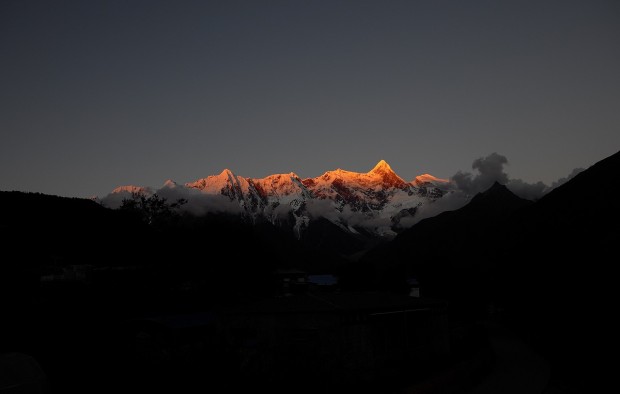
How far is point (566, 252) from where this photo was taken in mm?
67625

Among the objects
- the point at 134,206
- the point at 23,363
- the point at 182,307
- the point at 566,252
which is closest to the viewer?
the point at 23,363

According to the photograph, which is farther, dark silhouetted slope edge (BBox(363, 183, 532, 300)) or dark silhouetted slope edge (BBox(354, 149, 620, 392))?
dark silhouetted slope edge (BBox(363, 183, 532, 300))

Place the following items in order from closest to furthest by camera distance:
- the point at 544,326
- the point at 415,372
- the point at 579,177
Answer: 1. the point at 415,372
2. the point at 544,326
3. the point at 579,177

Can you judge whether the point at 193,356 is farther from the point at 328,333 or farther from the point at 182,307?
the point at 182,307

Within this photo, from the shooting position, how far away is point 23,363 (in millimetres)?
17703

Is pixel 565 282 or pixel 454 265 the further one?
pixel 454 265

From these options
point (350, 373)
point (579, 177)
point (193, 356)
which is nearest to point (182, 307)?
point (193, 356)

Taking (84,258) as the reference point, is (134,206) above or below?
above

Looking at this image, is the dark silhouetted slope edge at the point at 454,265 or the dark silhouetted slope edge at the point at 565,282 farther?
the dark silhouetted slope edge at the point at 454,265

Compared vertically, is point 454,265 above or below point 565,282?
above

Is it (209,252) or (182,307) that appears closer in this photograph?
(182,307)

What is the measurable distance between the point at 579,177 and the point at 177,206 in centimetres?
7824

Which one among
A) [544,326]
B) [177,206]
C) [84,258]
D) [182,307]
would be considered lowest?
[544,326]

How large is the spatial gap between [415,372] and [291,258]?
510 feet
